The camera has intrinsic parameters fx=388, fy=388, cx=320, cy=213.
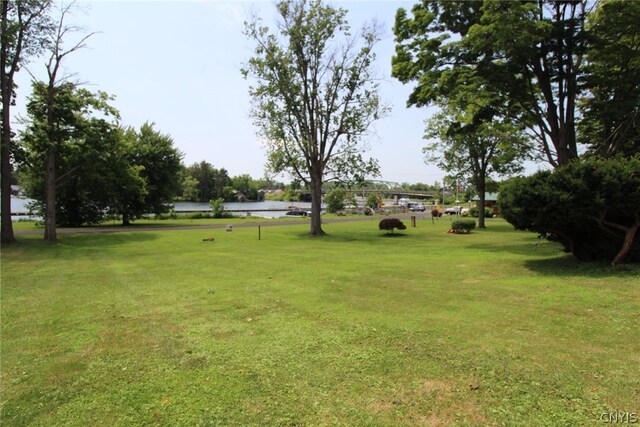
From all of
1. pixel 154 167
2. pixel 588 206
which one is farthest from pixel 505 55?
pixel 154 167

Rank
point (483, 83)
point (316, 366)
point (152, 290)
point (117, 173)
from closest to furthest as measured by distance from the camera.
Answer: point (316, 366), point (152, 290), point (483, 83), point (117, 173)

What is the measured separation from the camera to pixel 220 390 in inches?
150

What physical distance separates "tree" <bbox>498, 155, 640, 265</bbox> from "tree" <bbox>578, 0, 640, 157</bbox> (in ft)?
26.5

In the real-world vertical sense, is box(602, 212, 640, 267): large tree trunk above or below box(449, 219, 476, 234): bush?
above

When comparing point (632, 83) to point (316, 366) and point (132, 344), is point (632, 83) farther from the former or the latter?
point (132, 344)

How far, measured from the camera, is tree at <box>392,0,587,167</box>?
14.5m

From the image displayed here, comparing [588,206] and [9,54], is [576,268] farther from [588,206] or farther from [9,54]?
[9,54]

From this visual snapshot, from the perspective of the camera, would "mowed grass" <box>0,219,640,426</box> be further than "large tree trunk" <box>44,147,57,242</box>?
No

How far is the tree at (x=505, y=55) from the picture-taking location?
1448 cm

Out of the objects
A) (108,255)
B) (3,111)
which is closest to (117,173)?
(3,111)

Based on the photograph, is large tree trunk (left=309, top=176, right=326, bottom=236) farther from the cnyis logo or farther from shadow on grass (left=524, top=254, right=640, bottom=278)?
the cnyis logo

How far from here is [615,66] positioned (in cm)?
1719

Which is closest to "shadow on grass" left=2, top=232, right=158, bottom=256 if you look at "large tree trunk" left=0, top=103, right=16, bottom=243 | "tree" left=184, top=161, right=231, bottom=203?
"large tree trunk" left=0, top=103, right=16, bottom=243

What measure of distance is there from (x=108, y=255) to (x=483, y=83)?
17.8 metres
